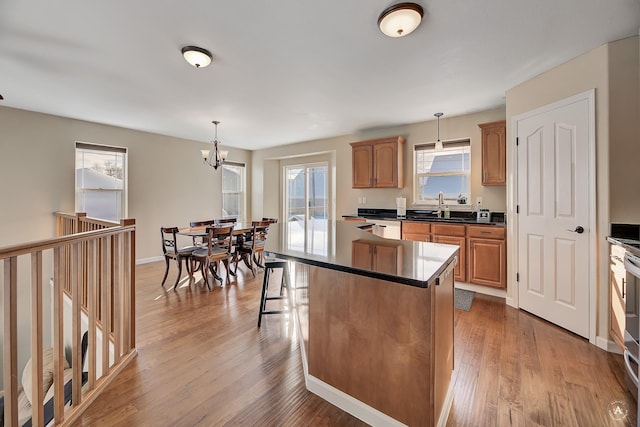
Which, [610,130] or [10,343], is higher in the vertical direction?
[610,130]

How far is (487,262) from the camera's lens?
3.46 metres

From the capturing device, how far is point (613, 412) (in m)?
1.58

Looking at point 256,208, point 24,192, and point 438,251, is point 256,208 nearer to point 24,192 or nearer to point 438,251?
point 24,192

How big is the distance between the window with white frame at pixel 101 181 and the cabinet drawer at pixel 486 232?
5.55 meters

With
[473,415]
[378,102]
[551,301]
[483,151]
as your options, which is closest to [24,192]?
[378,102]

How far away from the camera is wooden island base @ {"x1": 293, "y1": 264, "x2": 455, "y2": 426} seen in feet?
4.26

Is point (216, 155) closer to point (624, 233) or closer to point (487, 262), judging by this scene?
point (487, 262)

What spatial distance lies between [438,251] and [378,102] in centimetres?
264

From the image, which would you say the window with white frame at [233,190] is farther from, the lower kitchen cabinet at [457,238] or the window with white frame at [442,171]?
the lower kitchen cabinet at [457,238]

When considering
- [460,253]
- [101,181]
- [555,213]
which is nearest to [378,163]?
[460,253]

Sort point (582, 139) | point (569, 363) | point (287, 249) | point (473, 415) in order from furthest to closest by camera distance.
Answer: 1. point (582, 139)
2. point (569, 363)
3. point (287, 249)
4. point (473, 415)

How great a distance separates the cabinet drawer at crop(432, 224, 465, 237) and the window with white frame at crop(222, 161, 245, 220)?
186 inches

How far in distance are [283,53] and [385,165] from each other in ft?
8.84

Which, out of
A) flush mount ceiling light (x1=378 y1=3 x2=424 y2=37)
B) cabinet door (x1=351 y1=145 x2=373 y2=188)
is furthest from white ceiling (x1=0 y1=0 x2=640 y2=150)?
cabinet door (x1=351 y1=145 x2=373 y2=188)
